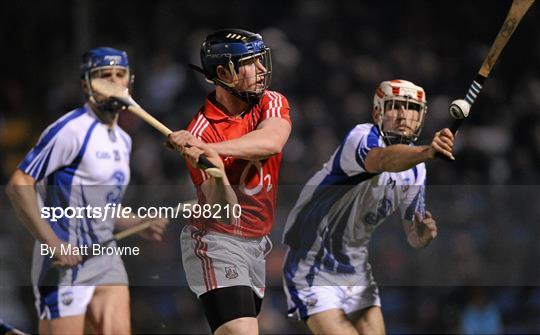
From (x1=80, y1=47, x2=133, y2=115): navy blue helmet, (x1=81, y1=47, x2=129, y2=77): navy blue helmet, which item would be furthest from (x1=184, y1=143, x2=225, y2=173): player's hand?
(x1=81, y1=47, x2=129, y2=77): navy blue helmet

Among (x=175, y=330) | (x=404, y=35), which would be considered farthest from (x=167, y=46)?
(x=175, y=330)

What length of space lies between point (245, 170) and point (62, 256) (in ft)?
3.73

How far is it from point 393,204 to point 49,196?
174 centimetres

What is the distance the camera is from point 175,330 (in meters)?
7.56

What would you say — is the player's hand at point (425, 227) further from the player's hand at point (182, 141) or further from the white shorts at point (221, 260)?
the player's hand at point (182, 141)

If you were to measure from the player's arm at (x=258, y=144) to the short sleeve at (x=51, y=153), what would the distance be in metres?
1.09

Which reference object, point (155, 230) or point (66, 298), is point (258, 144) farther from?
point (66, 298)

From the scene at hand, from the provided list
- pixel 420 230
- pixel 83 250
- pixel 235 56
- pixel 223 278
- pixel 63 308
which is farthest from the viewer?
pixel 420 230

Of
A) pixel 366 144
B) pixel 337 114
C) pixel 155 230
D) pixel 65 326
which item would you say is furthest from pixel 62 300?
pixel 337 114

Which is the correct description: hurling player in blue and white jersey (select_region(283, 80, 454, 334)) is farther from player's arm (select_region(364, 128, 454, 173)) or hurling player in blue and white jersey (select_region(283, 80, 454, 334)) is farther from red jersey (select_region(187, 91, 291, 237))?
→ red jersey (select_region(187, 91, 291, 237))

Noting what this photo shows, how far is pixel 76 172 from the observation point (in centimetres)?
657

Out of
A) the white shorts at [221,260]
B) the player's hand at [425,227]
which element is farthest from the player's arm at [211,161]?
the player's hand at [425,227]

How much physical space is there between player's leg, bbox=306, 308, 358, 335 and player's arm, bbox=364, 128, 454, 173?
76cm

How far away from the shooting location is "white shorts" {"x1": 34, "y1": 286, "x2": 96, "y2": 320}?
650 centimetres
